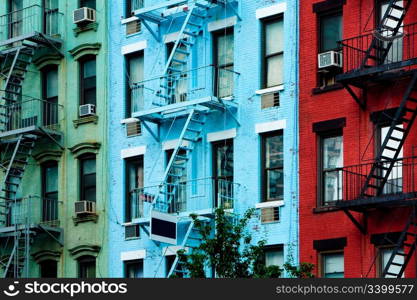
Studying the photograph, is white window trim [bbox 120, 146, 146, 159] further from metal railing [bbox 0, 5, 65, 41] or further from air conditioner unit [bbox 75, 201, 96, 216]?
metal railing [bbox 0, 5, 65, 41]

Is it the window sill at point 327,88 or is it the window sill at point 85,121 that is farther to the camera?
the window sill at point 85,121

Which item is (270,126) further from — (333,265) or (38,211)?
(38,211)

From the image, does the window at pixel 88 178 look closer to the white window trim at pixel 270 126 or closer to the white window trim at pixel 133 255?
the white window trim at pixel 133 255

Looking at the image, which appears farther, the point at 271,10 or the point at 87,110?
the point at 87,110

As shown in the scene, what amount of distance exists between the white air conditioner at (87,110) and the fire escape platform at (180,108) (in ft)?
9.36

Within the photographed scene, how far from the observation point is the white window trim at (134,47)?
166ft

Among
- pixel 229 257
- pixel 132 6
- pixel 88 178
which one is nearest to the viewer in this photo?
pixel 229 257

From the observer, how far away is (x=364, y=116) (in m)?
44.1

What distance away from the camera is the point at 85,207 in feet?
167

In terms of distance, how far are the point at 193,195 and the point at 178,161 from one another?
124cm

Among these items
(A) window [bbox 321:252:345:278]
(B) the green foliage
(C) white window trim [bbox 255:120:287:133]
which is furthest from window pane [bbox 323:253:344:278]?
(C) white window trim [bbox 255:120:287:133]

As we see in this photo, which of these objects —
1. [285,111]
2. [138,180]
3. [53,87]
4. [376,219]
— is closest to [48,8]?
[53,87]

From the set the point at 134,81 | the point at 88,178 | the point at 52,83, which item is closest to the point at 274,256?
the point at 134,81

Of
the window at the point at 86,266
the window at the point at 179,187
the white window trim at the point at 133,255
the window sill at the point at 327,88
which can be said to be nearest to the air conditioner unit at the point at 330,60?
the window sill at the point at 327,88
